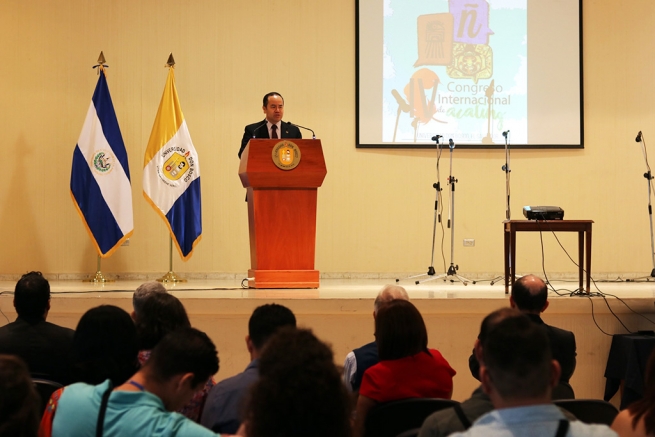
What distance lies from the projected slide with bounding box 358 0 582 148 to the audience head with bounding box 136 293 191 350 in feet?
18.2

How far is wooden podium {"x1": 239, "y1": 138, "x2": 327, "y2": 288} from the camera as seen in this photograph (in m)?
5.55

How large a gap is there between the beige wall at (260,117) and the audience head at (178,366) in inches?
247

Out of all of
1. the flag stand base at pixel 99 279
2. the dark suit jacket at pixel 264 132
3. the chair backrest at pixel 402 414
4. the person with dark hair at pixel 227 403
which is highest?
the dark suit jacket at pixel 264 132

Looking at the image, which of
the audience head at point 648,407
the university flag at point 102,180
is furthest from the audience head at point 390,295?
the university flag at point 102,180

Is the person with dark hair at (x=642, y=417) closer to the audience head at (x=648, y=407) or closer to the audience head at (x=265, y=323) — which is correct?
the audience head at (x=648, y=407)

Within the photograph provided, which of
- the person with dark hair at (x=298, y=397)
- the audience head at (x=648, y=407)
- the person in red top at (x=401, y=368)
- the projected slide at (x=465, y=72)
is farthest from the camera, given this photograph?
the projected slide at (x=465, y=72)

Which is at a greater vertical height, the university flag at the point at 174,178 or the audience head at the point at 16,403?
the university flag at the point at 174,178

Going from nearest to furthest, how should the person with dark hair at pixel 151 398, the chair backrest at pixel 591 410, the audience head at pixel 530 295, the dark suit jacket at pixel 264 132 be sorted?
the person with dark hair at pixel 151 398
the chair backrest at pixel 591 410
the audience head at pixel 530 295
the dark suit jacket at pixel 264 132

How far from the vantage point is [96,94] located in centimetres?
755

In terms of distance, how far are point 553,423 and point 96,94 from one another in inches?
267

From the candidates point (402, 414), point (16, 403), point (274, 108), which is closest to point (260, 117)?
point (274, 108)

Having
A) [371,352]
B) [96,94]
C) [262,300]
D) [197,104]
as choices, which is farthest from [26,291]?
[197,104]

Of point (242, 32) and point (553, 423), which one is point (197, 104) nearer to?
point (242, 32)

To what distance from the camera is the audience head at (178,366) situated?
1.94 metres
